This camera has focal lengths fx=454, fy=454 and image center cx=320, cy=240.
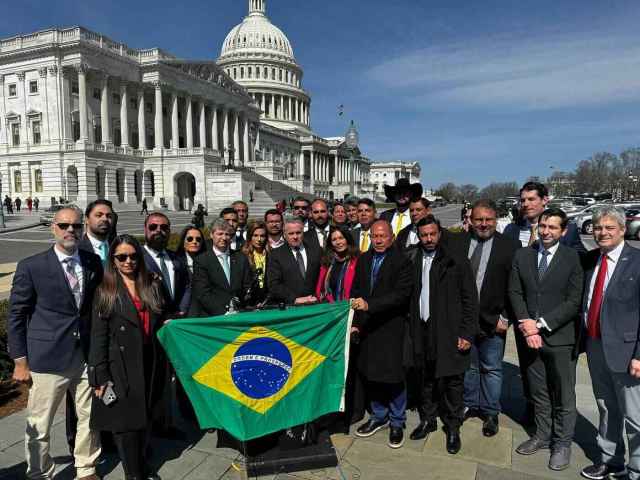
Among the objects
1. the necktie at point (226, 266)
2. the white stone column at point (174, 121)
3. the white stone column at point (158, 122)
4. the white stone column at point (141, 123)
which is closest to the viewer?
the necktie at point (226, 266)

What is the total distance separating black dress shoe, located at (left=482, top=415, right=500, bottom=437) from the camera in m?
5.27

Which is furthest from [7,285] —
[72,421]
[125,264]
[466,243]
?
[466,243]

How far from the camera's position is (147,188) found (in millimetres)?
58219

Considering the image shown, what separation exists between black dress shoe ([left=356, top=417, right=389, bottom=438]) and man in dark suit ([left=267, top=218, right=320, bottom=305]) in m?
1.74

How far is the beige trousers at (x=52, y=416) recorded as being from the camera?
4.16m

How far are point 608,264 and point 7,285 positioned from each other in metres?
14.6

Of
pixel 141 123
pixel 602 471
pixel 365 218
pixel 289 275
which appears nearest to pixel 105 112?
pixel 141 123

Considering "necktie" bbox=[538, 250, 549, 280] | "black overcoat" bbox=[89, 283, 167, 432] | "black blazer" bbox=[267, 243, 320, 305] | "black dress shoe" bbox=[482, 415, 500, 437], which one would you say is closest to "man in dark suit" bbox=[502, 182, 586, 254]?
"necktie" bbox=[538, 250, 549, 280]

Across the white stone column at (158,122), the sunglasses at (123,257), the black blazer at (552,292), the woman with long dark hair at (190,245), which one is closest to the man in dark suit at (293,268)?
the woman with long dark hair at (190,245)

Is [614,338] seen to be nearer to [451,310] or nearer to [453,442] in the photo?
[451,310]

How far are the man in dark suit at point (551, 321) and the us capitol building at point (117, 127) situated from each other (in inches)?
1400

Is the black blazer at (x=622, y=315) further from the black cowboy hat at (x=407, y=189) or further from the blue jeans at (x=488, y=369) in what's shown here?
the black cowboy hat at (x=407, y=189)

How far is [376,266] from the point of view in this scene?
5.11m

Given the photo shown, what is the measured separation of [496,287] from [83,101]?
55563 mm
